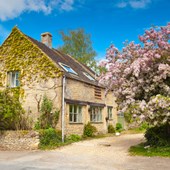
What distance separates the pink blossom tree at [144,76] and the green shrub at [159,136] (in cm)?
164

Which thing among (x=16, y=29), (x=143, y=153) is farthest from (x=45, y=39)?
(x=143, y=153)

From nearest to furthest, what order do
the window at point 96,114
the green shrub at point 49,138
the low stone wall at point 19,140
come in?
the low stone wall at point 19,140 < the green shrub at point 49,138 < the window at point 96,114

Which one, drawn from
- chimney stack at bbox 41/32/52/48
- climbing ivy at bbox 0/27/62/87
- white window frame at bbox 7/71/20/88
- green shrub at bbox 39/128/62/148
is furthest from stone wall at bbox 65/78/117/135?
chimney stack at bbox 41/32/52/48

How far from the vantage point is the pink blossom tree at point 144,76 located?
9.70 meters

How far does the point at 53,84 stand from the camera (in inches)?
622

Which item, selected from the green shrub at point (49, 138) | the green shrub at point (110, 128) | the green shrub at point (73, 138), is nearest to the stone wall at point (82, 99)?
the green shrub at point (73, 138)

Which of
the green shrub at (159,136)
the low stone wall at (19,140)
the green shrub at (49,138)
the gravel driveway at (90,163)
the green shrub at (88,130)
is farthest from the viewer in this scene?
the green shrub at (88,130)

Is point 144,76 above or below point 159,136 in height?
above

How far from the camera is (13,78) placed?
17.9 metres

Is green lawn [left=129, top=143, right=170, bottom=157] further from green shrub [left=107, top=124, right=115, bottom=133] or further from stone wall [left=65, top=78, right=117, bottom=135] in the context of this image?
green shrub [left=107, top=124, right=115, bottom=133]

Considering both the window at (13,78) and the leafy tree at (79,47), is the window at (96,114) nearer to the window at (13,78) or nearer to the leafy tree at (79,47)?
the window at (13,78)

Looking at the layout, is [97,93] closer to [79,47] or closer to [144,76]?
[144,76]

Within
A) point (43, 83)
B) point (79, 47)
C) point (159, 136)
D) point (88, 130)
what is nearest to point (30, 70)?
point (43, 83)

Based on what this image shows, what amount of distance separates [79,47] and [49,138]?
2273cm
